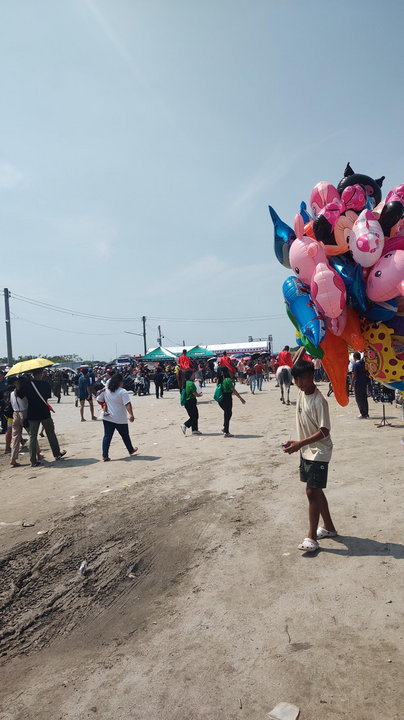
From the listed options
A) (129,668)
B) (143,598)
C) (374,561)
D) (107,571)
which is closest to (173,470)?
(107,571)

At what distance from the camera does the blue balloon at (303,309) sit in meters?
3.52

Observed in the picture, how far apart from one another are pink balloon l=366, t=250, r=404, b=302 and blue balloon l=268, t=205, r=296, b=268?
833 millimetres

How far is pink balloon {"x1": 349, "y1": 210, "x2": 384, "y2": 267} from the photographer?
327cm

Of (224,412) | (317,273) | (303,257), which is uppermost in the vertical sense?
(303,257)

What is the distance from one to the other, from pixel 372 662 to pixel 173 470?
470cm

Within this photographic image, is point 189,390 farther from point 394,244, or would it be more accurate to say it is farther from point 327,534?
point 394,244

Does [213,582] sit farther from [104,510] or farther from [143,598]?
[104,510]

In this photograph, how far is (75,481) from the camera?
6.95m

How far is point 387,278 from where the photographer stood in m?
3.21

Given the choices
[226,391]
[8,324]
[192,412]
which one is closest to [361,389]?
[226,391]

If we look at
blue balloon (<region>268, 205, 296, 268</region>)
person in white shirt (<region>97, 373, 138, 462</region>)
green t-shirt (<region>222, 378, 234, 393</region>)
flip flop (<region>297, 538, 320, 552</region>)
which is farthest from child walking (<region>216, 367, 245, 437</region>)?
blue balloon (<region>268, 205, 296, 268</region>)

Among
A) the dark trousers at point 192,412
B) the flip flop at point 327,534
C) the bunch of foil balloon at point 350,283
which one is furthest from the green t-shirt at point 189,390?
the bunch of foil balloon at point 350,283

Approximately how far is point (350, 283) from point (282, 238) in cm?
80

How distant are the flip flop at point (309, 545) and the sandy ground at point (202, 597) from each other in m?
0.09
